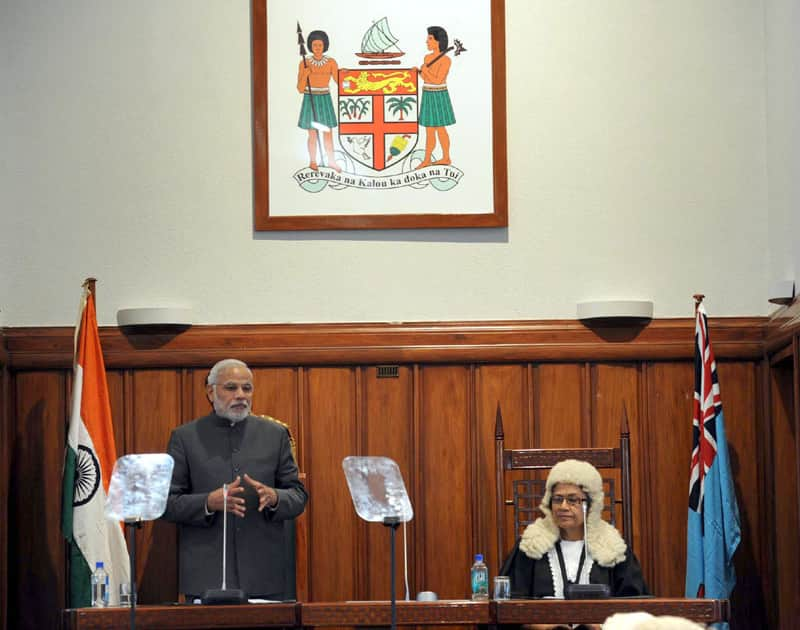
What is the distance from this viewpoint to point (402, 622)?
530 centimetres

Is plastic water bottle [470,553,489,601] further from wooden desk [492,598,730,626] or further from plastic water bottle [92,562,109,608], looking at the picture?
plastic water bottle [92,562,109,608]

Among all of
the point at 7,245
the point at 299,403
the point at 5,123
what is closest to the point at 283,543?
the point at 299,403

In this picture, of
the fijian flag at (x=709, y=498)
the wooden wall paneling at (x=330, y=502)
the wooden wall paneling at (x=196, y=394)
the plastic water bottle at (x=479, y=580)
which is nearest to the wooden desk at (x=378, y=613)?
the plastic water bottle at (x=479, y=580)

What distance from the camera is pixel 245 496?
652 cm

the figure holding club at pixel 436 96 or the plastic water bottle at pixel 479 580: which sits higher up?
the figure holding club at pixel 436 96

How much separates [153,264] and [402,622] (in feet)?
10.2

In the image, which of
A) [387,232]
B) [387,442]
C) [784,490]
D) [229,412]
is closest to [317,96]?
[387,232]

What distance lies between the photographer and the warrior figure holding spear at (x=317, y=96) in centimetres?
780

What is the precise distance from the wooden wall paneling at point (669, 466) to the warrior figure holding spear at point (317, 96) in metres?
2.07

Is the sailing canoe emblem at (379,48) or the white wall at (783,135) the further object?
the sailing canoe emblem at (379,48)

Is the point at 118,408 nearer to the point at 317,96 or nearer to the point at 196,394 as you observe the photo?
the point at 196,394

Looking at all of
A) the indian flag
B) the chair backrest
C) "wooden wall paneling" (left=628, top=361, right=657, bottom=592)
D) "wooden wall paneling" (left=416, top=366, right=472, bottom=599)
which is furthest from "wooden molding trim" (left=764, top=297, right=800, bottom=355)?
the indian flag

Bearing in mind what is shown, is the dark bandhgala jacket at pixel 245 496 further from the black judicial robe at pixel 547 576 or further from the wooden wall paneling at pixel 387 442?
the black judicial robe at pixel 547 576

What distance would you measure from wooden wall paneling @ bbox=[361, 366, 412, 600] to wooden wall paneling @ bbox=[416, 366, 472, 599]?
6 centimetres
